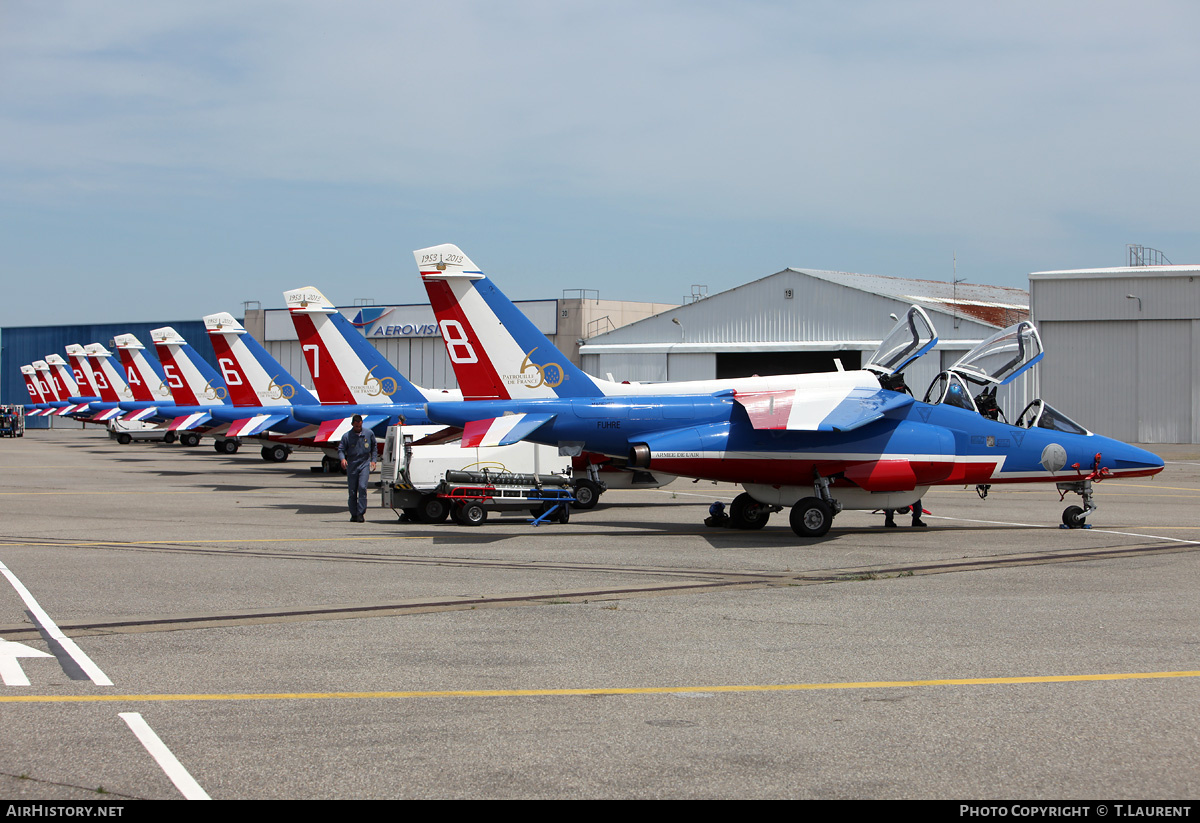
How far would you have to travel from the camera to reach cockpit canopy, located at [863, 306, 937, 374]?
19.0 m

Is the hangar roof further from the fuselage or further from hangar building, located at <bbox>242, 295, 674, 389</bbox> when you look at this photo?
the fuselage

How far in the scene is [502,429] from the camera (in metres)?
18.1

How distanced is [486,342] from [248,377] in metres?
22.1

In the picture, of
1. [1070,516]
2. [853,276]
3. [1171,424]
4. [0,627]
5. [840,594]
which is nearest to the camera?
[0,627]

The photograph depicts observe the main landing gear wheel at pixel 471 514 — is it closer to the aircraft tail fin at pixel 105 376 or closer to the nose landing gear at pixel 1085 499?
the nose landing gear at pixel 1085 499

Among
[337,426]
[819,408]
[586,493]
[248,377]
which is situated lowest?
[586,493]

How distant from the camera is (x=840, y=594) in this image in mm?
11883

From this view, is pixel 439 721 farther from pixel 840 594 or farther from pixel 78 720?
pixel 840 594

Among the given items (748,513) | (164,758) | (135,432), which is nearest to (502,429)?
(748,513)

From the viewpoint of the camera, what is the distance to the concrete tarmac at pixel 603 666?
19.0 ft

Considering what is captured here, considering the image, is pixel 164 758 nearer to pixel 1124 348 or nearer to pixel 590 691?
pixel 590 691

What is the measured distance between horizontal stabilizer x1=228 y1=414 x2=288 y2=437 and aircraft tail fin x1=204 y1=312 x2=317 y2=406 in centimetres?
166
